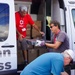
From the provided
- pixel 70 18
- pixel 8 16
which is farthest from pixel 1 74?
pixel 70 18

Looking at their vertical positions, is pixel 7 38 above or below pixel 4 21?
below

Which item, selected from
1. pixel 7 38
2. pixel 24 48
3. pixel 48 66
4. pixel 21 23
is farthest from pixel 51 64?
pixel 21 23

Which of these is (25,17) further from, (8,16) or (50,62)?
(50,62)

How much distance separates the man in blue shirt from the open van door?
5.38 feet

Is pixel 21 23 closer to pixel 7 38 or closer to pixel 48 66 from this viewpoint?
pixel 7 38

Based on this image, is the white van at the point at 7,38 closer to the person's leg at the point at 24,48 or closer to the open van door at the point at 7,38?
the open van door at the point at 7,38

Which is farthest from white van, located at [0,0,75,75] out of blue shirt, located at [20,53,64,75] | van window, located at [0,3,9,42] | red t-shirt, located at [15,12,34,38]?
blue shirt, located at [20,53,64,75]

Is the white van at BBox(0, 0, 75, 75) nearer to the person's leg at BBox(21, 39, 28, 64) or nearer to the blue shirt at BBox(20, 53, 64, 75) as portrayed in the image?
the person's leg at BBox(21, 39, 28, 64)

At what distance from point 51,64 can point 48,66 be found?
52 millimetres

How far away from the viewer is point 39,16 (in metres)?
7.00

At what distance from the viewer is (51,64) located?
11.6ft

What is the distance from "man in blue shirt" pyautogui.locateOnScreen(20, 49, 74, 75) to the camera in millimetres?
3498

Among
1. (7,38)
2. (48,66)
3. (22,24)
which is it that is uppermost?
(22,24)

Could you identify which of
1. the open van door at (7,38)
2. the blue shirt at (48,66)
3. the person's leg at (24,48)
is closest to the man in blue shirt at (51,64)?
the blue shirt at (48,66)
